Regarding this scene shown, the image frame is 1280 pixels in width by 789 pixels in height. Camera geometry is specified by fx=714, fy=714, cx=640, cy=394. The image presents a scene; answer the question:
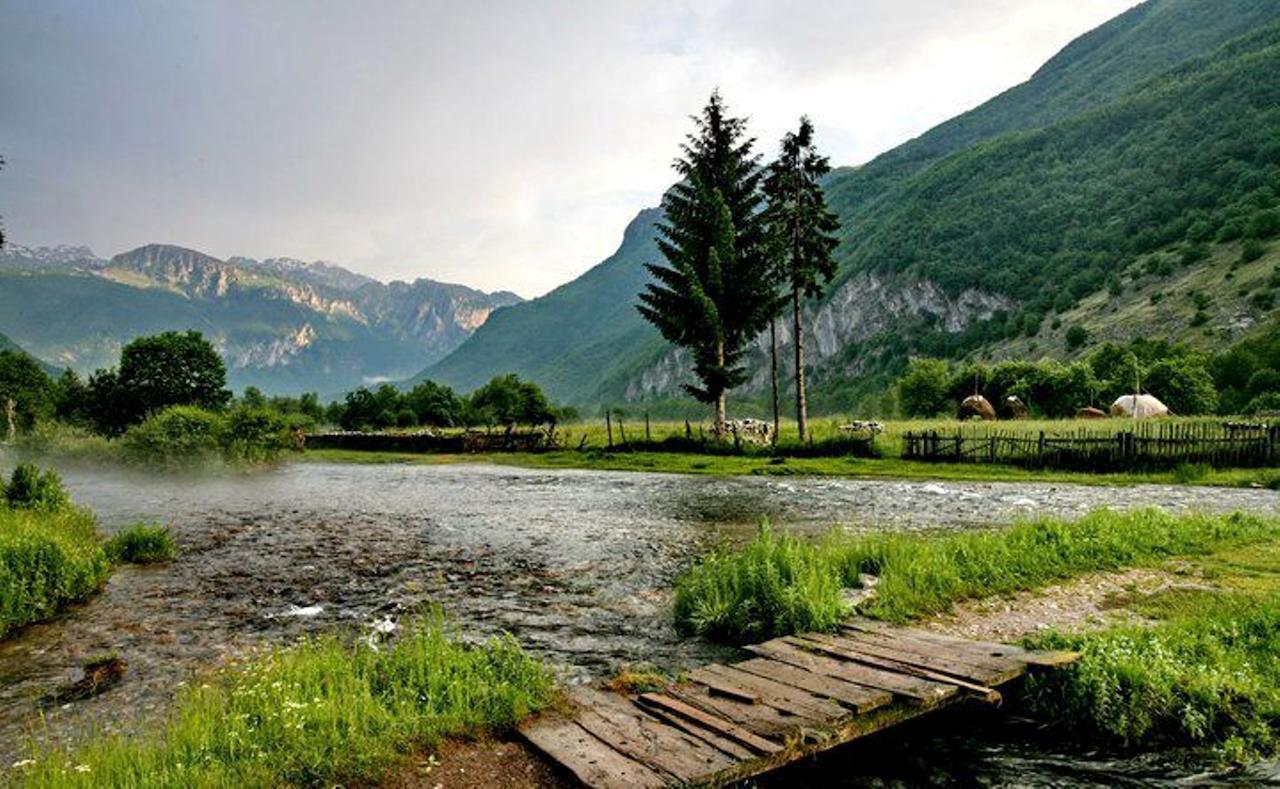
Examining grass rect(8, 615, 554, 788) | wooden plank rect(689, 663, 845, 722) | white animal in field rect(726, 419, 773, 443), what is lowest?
wooden plank rect(689, 663, 845, 722)

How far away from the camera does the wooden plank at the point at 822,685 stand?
24.2 feet

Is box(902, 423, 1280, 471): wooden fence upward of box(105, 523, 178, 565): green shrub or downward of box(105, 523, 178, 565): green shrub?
upward

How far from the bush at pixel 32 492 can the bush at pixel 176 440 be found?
3798 cm

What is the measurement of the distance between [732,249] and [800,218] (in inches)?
188

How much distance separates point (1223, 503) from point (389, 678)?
2793 cm

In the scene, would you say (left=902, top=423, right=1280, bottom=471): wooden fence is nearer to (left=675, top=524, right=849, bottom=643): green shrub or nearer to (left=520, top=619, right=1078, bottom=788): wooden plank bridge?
(left=675, top=524, right=849, bottom=643): green shrub

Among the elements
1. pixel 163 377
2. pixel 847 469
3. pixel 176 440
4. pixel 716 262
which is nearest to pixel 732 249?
pixel 716 262

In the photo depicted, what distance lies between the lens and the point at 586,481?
128 feet

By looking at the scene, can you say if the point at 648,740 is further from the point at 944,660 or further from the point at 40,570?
the point at 40,570

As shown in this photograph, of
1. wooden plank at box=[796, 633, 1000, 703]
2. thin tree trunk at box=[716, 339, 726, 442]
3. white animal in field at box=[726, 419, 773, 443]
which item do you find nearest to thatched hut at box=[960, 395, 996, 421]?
white animal in field at box=[726, 419, 773, 443]

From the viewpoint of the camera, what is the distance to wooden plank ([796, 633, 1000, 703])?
7801mm

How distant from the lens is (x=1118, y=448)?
35219mm

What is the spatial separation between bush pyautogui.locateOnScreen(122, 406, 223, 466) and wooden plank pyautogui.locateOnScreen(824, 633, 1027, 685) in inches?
2354

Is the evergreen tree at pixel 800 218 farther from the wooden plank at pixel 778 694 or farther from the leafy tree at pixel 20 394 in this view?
the leafy tree at pixel 20 394
